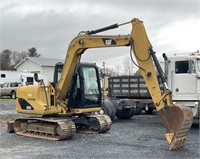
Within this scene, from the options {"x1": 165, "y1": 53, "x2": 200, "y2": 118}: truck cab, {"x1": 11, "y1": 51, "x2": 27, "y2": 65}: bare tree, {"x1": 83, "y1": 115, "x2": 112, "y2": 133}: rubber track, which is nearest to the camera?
{"x1": 83, "y1": 115, "x2": 112, "y2": 133}: rubber track

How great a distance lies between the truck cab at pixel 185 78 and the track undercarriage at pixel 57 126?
3022mm

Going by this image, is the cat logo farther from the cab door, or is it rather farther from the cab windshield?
the cab door

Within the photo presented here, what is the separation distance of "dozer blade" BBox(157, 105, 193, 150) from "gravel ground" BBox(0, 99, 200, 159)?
0.31 metres

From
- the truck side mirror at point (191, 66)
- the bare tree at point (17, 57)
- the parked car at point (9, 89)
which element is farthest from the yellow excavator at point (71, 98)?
the bare tree at point (17, 57)

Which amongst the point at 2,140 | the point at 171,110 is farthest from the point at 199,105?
the point at 2,140

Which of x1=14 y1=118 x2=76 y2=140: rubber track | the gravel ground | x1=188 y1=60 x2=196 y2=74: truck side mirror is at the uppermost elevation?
x1=188 y1=60 x2=196 y2=74: truck side mirror

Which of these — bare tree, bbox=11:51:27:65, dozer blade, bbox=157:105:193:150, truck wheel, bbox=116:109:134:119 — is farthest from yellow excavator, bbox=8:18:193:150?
bare tree, bbox=11:51:27:65

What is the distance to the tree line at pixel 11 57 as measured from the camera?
6925 centimetres

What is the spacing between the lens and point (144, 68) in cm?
993

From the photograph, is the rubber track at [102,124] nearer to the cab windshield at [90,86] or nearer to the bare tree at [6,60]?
the cab windshield at [90,86]

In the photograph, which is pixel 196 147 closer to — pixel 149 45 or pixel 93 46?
pixel 149 45

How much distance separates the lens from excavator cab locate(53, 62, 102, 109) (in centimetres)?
1196

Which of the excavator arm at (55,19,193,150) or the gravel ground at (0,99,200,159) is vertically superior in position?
the excavator arm at (55,19,193,150)

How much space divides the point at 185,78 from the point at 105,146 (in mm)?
4973
